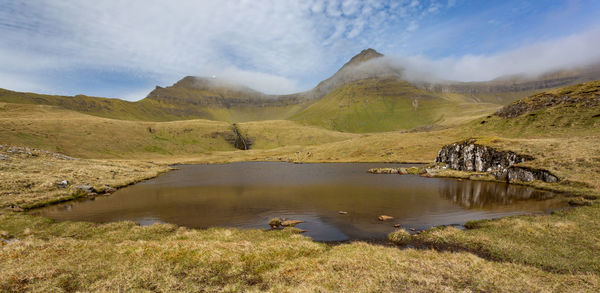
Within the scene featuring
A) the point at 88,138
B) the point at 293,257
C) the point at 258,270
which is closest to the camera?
the point at 258,270

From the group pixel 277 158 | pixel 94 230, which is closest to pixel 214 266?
pixel 94 230

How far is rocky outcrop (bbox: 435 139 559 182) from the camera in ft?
152

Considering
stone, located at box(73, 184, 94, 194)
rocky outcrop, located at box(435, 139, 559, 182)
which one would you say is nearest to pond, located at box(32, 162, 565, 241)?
rocky outcrop, located at box(435, 139, 559, 182)

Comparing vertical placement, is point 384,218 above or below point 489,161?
below

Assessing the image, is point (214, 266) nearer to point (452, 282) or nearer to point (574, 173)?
point (452, 282)

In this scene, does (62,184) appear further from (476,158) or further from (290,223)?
(476,158)

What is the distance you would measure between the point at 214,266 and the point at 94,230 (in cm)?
1960

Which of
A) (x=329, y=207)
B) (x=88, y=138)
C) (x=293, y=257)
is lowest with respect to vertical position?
(x=329, y=207)

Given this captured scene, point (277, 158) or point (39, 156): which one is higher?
point (39, 156)

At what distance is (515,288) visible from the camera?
40.6ft

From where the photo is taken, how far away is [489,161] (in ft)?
195

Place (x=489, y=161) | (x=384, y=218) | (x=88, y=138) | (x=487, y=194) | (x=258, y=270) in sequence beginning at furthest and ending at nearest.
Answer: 1. (x=88, y=138)
2. (x=489, y=161)
3. (x=487, y=194)
4. (x=384, y=218)
5. (x=258, y=270)

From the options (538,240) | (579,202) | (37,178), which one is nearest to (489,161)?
(579,202)

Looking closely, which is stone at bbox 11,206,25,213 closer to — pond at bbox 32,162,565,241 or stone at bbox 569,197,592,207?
pond at bbox 32,162,565,241
